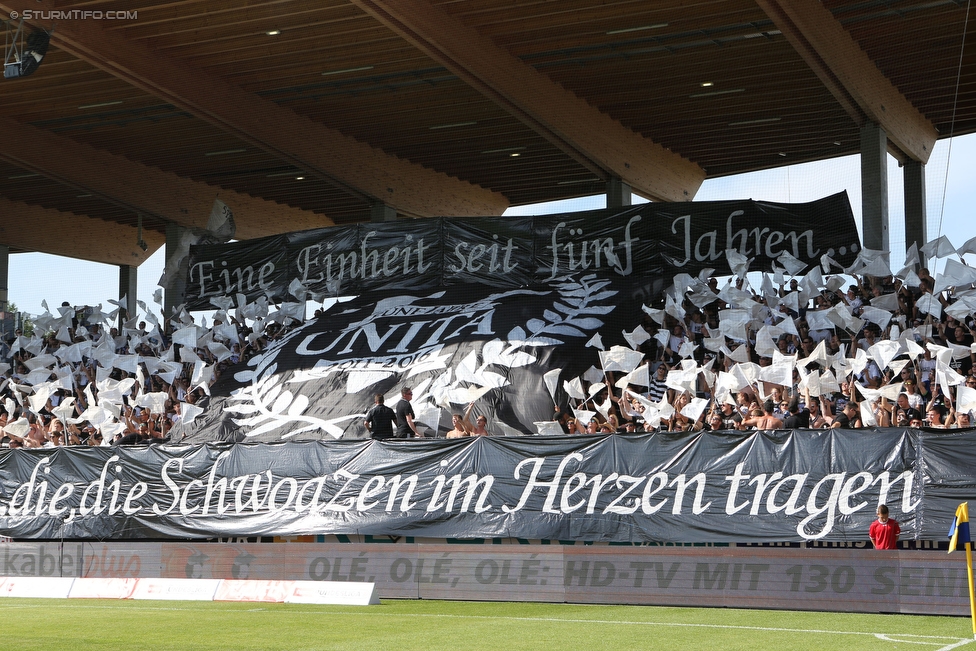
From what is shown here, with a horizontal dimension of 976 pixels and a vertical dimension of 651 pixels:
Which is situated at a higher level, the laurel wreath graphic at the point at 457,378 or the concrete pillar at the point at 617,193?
the concrete pillar at the point at 617,193

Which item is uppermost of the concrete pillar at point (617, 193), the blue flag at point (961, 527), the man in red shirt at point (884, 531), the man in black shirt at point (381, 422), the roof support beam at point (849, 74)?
the roof support beam at point (849, 74)

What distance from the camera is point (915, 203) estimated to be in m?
25.9

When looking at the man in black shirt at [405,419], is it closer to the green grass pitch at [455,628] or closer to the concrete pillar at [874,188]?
the green grass pitch at [455,628]

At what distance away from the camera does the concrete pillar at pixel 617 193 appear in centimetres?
2798

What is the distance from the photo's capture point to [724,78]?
25234mm

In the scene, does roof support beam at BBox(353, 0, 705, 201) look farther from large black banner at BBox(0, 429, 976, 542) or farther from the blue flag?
the blue flag

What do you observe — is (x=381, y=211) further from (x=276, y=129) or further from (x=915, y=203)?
(x=915, y=203)

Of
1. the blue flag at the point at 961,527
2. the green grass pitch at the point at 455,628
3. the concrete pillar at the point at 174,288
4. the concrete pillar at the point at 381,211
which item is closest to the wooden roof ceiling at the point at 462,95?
the concrete pillar at the point at 381,211

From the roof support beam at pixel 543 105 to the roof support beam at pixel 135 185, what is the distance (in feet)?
39.9

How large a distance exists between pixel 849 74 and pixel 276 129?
1331cm

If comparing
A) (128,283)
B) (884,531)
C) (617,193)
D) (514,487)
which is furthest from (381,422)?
(128,283)

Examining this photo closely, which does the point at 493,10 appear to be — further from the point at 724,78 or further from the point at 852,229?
the point at 852,229

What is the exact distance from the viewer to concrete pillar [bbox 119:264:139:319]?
39438 mm

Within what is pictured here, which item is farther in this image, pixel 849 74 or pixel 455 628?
pixel 849 74
